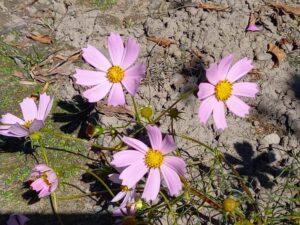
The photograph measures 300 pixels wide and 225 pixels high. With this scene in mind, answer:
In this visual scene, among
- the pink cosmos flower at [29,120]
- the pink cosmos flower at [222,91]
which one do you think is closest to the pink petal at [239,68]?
the pink cosmos flower at [222,91]

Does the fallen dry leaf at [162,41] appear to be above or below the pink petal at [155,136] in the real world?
above

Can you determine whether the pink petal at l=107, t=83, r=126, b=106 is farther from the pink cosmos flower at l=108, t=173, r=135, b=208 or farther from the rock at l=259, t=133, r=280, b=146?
the rock at l=259, t=133, r=280, b=146

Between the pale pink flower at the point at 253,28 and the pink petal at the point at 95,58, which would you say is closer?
the pink petal at the point at 95,58

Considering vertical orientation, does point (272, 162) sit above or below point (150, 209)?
above

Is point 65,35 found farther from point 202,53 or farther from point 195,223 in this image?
point 195,223

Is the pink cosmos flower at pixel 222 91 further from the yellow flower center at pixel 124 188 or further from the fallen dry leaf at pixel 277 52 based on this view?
the fallen dry leaf at pixel 277 52

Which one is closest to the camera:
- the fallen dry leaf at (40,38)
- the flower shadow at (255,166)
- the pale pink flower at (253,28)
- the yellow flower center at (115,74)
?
the yellow flower center at (115,74)

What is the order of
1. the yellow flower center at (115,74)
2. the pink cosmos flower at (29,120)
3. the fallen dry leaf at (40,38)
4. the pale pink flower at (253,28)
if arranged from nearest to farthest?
the pink cosmos flower at (29,120)
the yellow flower center at (115,74)
the pale pink flower at (253,28)
the fallen dry leaf at (40,38)

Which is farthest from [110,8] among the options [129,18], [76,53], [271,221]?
[271,221]
